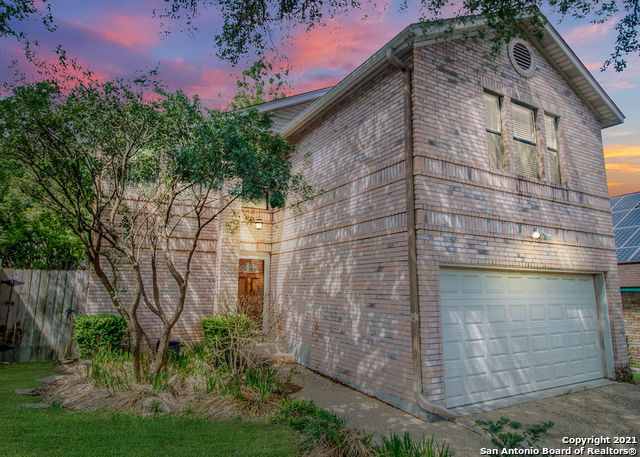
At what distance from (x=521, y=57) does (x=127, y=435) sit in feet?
33.9

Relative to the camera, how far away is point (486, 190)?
719 centimetres

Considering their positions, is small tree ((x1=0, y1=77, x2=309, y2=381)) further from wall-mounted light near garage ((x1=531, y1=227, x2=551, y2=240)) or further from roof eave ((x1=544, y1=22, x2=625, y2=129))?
roof eave ((x1=544, y1=22, x2=625, y2=129))

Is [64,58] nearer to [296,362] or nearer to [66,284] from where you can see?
[66,284]

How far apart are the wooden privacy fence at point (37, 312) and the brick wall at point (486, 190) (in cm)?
860

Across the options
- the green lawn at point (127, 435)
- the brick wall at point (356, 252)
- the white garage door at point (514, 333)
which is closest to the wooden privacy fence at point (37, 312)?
the green lawn at point (127, 435)

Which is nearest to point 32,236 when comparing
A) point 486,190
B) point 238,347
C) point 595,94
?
point 238,347

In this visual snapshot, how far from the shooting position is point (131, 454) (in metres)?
4.02

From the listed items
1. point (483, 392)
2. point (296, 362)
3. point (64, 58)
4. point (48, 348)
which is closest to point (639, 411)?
point (483, 392)

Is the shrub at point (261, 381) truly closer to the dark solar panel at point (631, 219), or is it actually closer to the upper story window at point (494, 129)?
the upper story window at point (494, 129)

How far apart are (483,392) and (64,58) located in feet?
30.6

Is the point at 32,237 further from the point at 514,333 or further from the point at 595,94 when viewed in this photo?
the point at 595,94

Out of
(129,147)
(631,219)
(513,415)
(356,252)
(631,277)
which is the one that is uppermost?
(631,219)

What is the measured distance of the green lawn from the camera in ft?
13.5

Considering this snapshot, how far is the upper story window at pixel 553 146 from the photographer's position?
8.59m
